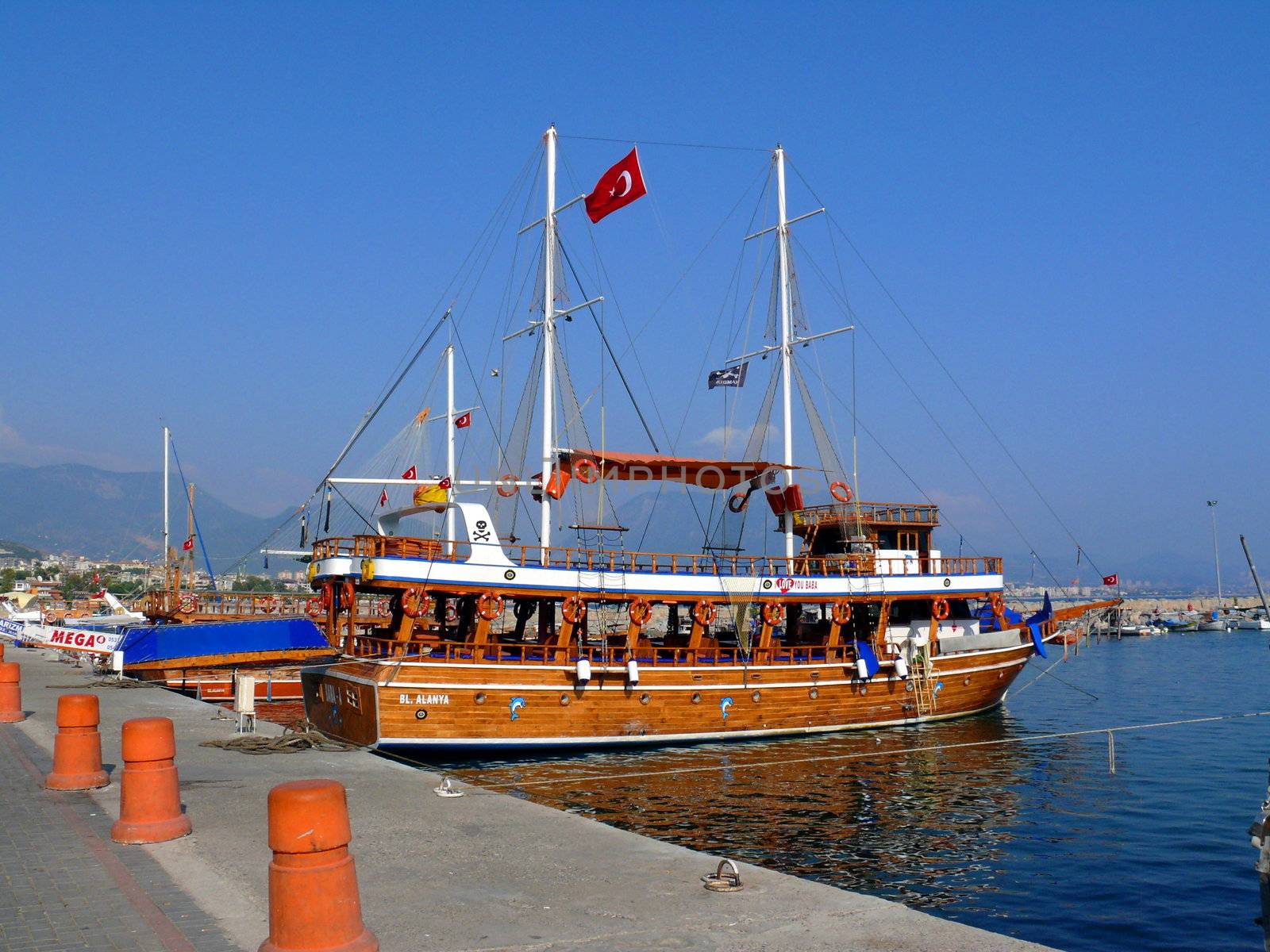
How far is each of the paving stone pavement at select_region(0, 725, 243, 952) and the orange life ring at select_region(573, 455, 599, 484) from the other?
59.0ft

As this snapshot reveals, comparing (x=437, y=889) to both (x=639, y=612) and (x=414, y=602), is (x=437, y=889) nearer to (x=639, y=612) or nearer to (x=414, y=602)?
(x=414, y=602)

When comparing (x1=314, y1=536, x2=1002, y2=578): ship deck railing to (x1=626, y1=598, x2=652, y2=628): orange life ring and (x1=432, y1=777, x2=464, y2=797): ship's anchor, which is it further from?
Answer: (x1=432, y1=777, x2=464, y2=797): ship's anchor

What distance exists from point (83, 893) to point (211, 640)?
85.8 ft

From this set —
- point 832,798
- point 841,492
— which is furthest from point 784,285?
point 832,798

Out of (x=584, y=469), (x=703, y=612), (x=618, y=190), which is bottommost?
(x=703, y=612)

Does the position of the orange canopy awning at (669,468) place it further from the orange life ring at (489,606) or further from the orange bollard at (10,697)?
the orange bollard at (10,697)

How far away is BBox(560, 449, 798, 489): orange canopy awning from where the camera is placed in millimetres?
28922

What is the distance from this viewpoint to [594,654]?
90.8ft

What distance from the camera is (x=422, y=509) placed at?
25.6m

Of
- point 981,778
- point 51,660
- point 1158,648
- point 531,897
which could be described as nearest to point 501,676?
point 981,778

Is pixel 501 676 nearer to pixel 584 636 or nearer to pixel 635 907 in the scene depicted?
pixel 584 636

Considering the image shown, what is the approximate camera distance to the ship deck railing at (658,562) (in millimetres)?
24172

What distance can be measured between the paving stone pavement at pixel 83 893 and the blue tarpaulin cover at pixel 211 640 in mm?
21439

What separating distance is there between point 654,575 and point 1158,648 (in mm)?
71551
